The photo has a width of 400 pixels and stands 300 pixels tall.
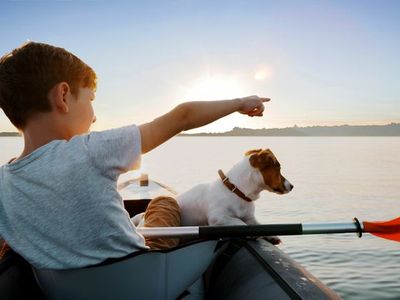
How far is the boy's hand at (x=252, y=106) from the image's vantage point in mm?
1714

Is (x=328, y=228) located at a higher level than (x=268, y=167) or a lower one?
lower

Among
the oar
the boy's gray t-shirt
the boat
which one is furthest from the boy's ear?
the oar

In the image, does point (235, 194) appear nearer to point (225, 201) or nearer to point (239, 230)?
point (225, 201)

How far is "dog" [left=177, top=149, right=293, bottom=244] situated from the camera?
352 cm

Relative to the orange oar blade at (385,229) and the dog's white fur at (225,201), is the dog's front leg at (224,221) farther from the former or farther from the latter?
the orange oar blade at (385,229)

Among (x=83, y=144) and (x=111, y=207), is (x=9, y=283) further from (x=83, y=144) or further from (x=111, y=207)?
(x=83, y=144)

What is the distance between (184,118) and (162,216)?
1.72 m

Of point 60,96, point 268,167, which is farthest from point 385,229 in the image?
point 60,96

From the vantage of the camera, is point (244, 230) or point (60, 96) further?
point (244, 230)

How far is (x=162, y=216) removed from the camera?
3.14m

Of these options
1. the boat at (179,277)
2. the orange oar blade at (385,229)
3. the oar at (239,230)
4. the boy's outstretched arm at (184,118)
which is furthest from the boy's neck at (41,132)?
the orange oar blade at (385,229)

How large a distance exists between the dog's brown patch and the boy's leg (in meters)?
0.84

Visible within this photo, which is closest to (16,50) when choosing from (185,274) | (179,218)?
(185,274)

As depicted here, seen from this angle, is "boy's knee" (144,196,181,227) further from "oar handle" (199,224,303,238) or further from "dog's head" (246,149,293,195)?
"dog's head" (246,149,293,195)
